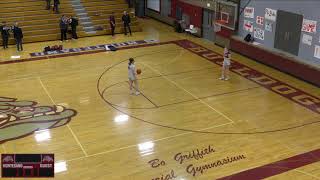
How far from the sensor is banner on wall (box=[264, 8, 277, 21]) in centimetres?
2045

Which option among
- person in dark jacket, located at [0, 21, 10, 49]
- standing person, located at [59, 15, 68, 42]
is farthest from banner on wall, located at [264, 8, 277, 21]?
person in dark jacket, located at [0, 21, 10, 49]

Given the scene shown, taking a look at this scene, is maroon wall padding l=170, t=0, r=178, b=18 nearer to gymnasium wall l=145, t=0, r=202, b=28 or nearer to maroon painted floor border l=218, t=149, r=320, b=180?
gymnasium wall l=145, t=0, r=202, b=28

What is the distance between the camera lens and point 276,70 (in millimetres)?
20188

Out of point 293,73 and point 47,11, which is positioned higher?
point 47,11

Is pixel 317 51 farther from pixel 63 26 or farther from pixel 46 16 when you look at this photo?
pixel 46 16

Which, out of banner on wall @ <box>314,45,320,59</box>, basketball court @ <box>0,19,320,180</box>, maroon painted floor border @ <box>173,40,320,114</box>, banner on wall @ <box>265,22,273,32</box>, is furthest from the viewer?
banner on wall @ <box>265,22,273,32</box>

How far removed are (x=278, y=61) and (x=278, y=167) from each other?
9.46 metres

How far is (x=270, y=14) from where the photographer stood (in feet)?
68.0

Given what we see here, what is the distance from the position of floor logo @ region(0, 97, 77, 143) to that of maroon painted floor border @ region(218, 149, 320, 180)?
6575mm

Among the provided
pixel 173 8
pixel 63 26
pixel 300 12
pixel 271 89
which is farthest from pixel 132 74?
pixel 173 8

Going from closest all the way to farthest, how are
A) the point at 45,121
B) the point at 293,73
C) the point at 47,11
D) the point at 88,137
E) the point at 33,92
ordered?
1. the point at 88,137
2. the point at 45,121
3. the point at 33,92
4. the point at 293,73
5. the point at 47,11

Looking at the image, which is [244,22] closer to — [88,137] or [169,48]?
[169,48]

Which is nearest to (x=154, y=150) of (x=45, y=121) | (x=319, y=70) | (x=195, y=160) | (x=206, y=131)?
(x=195, y=160)

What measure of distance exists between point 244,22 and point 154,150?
1258 cm
